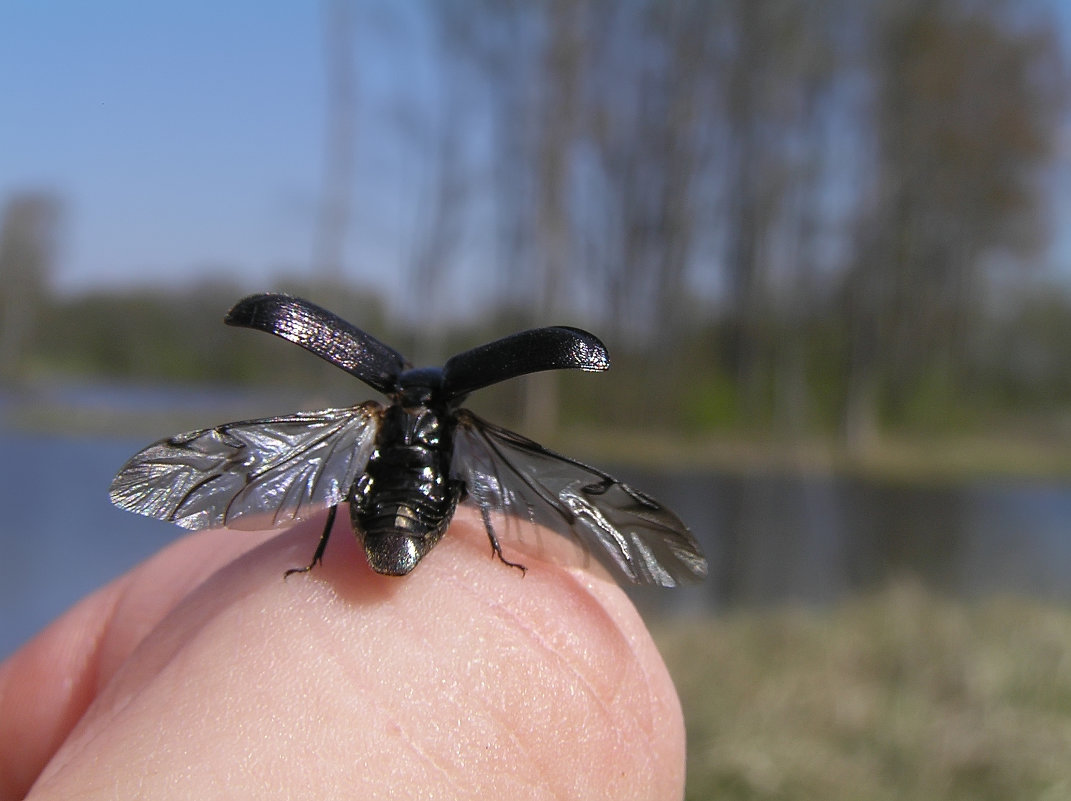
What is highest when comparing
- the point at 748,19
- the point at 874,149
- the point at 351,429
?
the point at 748,19

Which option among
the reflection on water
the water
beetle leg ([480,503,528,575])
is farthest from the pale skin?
the reflection on water

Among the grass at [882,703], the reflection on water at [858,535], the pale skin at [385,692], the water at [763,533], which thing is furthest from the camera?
the reflection on water at [858,535]

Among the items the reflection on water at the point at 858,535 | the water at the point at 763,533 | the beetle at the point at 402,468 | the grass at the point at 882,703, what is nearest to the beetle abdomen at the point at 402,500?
the beetle at the point at 402,468

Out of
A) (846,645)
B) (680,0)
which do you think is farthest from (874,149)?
(846,645)

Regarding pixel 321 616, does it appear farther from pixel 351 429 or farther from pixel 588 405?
pixel 588 405

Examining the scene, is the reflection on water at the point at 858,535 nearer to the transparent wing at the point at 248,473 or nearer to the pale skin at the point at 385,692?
the transparent wing at the point at 248,473

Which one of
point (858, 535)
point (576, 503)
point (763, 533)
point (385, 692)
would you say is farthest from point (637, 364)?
point (385, 692)

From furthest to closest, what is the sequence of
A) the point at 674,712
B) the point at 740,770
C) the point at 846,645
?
the point at 846,645 → the point at 740,770 → the point at 674,712

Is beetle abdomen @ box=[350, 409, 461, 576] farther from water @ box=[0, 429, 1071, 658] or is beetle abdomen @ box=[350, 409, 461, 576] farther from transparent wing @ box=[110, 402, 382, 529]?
water @ box=[0, 429, 1071, 658]
